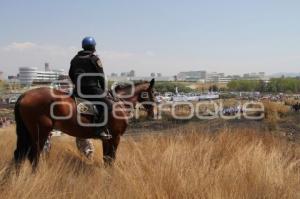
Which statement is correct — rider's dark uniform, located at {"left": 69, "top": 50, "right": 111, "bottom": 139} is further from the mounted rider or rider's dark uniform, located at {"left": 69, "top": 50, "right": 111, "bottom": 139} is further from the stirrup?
the stirrup

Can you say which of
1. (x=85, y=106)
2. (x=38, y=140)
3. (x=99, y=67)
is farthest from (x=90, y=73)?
(x=38, y=140)

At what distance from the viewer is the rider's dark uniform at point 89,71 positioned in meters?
8.16

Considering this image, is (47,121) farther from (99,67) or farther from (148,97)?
(148,97)

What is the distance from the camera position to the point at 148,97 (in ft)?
32.0

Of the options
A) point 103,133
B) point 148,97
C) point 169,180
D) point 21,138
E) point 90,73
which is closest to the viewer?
point 169,180

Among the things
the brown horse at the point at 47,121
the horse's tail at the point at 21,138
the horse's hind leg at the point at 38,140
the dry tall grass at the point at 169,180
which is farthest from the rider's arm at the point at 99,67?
the dry tall grass at the point at 169,180

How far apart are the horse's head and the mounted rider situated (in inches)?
56.5

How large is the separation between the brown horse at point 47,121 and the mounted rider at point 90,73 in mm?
182

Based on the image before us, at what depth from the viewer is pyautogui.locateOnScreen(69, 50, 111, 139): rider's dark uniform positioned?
8156 mm

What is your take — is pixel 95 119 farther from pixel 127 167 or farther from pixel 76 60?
pixel 127 167

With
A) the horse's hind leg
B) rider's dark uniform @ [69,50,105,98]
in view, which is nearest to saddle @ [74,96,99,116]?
rider's dark uniform @ [69,50,105,98]

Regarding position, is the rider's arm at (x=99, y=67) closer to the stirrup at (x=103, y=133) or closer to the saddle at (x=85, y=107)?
the saddle at (x=85, y=107)

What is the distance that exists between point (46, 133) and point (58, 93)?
2.38 ft

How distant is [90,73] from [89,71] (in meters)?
0.07
